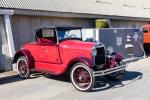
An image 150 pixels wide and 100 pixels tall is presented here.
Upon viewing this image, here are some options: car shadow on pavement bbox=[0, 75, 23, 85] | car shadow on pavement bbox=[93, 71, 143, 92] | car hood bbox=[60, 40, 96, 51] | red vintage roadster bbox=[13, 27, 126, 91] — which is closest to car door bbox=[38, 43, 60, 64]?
red vintage roadster bbox=[13, 27, 126, 91]

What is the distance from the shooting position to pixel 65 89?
972cm

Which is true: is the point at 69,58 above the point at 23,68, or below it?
above

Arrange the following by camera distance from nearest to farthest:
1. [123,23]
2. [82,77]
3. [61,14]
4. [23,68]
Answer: [82,77] → [23,68] → [61,14] → [123,23]

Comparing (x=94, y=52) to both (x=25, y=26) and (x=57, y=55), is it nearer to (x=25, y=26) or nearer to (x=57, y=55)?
(x=57, y=55)

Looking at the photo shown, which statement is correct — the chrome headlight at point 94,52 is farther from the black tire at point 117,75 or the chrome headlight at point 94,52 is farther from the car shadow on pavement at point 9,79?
the car shadow on pavement at point 9,79

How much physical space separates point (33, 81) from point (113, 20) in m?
11.6

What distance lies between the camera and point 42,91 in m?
9.53

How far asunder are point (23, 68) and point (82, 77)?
304 centimetres

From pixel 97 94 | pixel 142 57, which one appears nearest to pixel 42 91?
pixel 97 94

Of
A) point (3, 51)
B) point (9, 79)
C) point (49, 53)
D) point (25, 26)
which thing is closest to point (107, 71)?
point (49, 53)

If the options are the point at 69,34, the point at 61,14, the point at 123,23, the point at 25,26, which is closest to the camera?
the point at 69,34

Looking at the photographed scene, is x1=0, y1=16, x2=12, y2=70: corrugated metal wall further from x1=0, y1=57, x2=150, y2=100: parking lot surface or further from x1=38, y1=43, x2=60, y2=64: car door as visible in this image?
x1=38, y1=43, x2=60, y2=64: car door

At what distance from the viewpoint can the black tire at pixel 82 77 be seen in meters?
9.31

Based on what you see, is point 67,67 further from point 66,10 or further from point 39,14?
point 66,10
